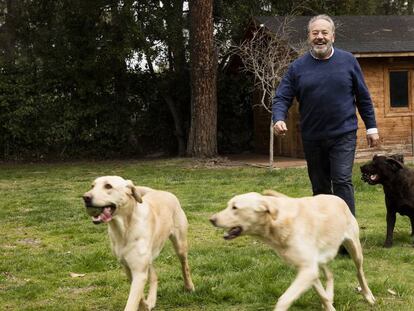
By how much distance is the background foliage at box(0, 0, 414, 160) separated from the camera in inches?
779

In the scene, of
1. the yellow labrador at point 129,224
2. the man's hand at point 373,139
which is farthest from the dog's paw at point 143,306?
the man's hand at point 373,139

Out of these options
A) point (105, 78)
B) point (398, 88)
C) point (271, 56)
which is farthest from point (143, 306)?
point (105, 78)

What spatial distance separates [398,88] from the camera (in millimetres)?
18203

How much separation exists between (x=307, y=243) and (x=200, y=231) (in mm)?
3769

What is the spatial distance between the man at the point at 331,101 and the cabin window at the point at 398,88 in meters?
13.1

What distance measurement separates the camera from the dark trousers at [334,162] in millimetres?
5629

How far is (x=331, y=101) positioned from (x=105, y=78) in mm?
15892

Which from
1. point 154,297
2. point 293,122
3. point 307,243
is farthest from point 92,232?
point 293,122

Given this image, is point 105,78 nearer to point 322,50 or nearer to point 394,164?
point 394,164

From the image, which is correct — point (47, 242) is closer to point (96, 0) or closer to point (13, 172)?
point (13, 172)

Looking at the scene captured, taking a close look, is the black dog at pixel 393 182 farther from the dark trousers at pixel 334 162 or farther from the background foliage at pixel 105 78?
the background foliage at pixel 105 78

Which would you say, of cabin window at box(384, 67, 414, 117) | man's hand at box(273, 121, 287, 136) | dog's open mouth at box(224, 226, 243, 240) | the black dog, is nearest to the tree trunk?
cabin window at box(384, 67, 414, 117)

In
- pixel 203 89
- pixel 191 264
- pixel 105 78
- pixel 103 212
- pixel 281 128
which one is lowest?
pixel 191 264

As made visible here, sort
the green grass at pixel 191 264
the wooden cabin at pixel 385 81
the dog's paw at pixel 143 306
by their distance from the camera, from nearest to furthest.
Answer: the dog's paw at pixel 143 306
the green grass at pixel 191 264
the wooden cabin at pixel 385 81
